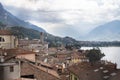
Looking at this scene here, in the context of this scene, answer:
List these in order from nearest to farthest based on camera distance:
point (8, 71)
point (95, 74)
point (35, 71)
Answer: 1. point (8, 71)
2. point (35, 71)
3. point (95, 74)

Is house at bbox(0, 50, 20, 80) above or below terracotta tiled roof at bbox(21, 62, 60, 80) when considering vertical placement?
above

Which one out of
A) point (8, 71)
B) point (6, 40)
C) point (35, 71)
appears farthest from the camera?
point (6, 40)

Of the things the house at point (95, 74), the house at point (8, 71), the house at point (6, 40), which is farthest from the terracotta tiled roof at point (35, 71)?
the house at point (6, 40)

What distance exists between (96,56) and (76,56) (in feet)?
43.3

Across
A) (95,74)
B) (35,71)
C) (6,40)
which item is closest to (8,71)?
Result: (35,71)

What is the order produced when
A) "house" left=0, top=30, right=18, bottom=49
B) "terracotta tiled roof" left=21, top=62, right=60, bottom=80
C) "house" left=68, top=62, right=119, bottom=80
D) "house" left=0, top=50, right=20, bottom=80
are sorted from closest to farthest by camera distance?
"house" left=0, top=50, right=20, bottom=80, "house" left=68, top=62, right=119, bottom=80, "terracotta tiled roof" left=21, top=62, right=60, bottom=80, "house" left=0, top=30, right=18, bottom=49

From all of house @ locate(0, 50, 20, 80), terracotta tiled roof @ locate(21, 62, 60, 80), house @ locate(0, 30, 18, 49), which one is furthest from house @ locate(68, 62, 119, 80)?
house @ locate(0, 30, 18, 49)

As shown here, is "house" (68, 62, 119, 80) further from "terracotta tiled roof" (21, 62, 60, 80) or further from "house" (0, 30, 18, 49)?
"house" (0, 30, 18, 49)

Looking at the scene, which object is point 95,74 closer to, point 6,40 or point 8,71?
point 8,71

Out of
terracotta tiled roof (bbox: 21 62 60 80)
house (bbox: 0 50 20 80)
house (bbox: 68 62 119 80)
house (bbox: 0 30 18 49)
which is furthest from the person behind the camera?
house (bbox: 0 30 18 49)

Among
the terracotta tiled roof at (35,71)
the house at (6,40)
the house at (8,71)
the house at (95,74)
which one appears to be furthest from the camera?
the house at (6,40)

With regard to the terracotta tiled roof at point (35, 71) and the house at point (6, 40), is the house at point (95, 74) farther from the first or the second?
the house at point (6, 40)

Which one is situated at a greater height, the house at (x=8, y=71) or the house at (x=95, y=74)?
the house at (x=8, y=71)

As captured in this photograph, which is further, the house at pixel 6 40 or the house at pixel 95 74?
the house at pixel 6 40
